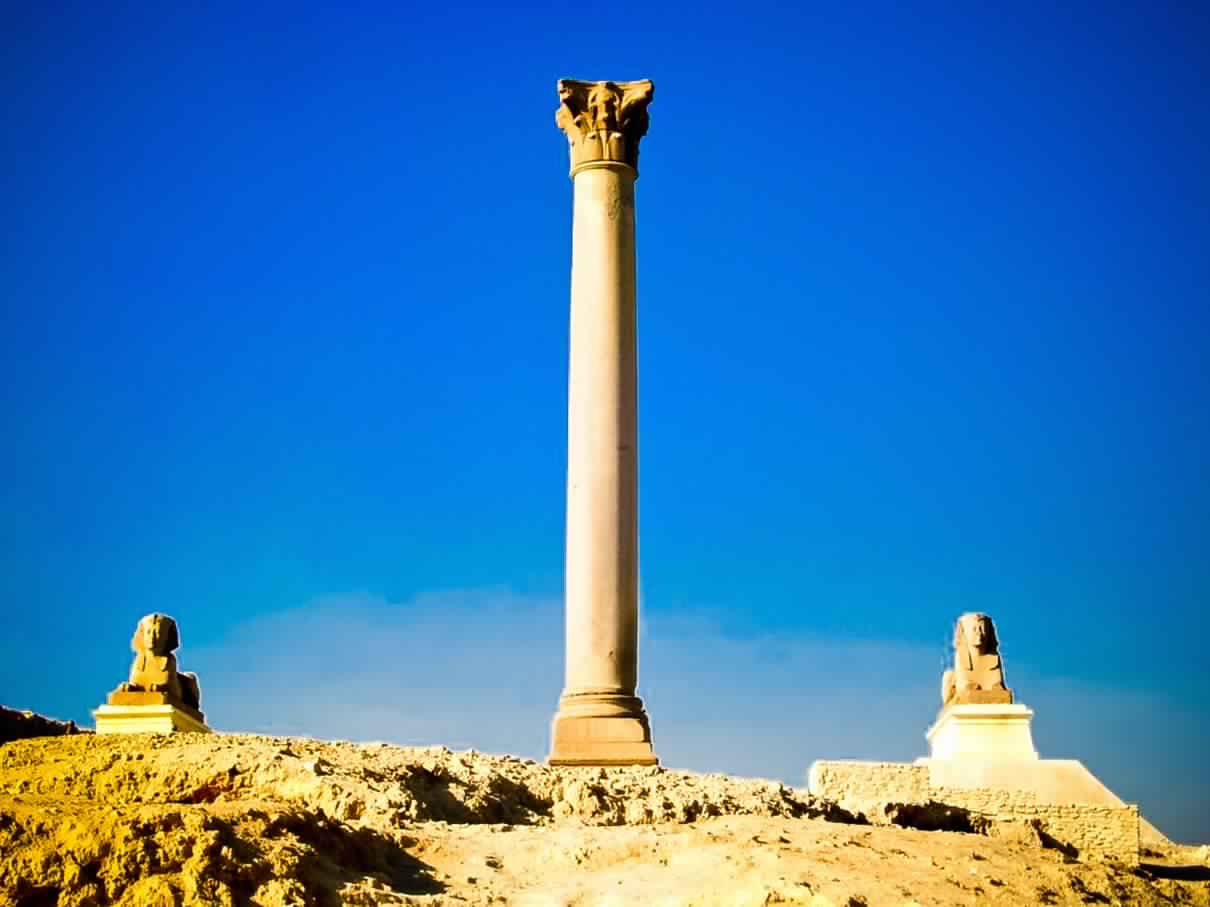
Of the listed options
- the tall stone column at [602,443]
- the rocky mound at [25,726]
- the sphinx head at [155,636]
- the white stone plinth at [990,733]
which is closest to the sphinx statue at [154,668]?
the sphinx head at [155,636]

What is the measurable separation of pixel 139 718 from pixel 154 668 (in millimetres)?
1136

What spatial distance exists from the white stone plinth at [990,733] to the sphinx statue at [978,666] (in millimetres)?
247

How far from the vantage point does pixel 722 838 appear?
14.6 metres

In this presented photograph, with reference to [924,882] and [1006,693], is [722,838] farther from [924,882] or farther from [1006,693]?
[1006,693]

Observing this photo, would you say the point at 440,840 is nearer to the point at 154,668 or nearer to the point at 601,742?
the point at 601,742

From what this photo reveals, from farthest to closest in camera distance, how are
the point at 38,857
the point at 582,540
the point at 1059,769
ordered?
the point at 1059,769, the point at 582,540, the point at 38,857

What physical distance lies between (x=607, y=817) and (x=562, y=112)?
12.0m

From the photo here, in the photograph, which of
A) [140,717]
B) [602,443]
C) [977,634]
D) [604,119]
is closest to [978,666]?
[977,634]

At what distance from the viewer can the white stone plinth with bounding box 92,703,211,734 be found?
28109mm

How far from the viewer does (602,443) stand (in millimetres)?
22141

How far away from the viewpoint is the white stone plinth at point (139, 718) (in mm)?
28109

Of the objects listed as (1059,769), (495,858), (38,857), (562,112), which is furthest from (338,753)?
(1059,769)

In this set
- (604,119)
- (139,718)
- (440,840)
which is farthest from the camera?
(139,718)

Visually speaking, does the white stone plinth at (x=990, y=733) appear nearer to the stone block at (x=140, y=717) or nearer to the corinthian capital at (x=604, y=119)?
the corinthian capital at (x=604, y=119)
